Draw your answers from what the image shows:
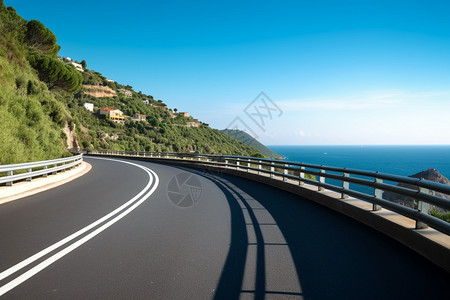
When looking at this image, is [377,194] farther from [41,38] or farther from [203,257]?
[41,38]

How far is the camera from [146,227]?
674 centimetres

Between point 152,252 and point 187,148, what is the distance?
108m

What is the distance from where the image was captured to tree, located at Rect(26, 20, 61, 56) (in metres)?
43.8

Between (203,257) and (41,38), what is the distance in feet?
164

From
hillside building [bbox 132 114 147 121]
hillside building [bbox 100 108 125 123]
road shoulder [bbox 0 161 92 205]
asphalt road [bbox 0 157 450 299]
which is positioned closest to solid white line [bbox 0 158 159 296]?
asphalt road [bbox 0 157 450 299]

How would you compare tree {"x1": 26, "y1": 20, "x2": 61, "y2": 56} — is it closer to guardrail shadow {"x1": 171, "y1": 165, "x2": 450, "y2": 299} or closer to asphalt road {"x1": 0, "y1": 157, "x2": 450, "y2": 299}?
asphalt road {"x1": 0, "y1": 157, "x2": 450, "y2": 299}

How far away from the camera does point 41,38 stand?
45.7 meters

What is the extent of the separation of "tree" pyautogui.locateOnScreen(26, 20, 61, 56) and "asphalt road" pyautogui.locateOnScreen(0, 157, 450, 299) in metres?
43.5

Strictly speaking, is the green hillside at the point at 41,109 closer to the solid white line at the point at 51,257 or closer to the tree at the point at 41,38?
the tree at the point at 41,38

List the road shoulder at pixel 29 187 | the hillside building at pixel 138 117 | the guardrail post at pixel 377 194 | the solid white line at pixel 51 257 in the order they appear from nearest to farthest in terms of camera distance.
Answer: the solid white line at pixel 51 257 < the guardrail post at pixel 377 194 < the road shoulder at pixel 29 187 < the hillside building at pixel 138 117

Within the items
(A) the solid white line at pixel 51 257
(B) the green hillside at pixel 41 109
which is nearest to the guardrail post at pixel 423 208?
(A) the solid white line at pixel 51 257

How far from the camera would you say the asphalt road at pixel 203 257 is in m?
3.71

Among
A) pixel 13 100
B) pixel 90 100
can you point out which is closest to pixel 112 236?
pixel 13 100

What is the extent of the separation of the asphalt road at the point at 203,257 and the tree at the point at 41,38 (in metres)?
43.5
